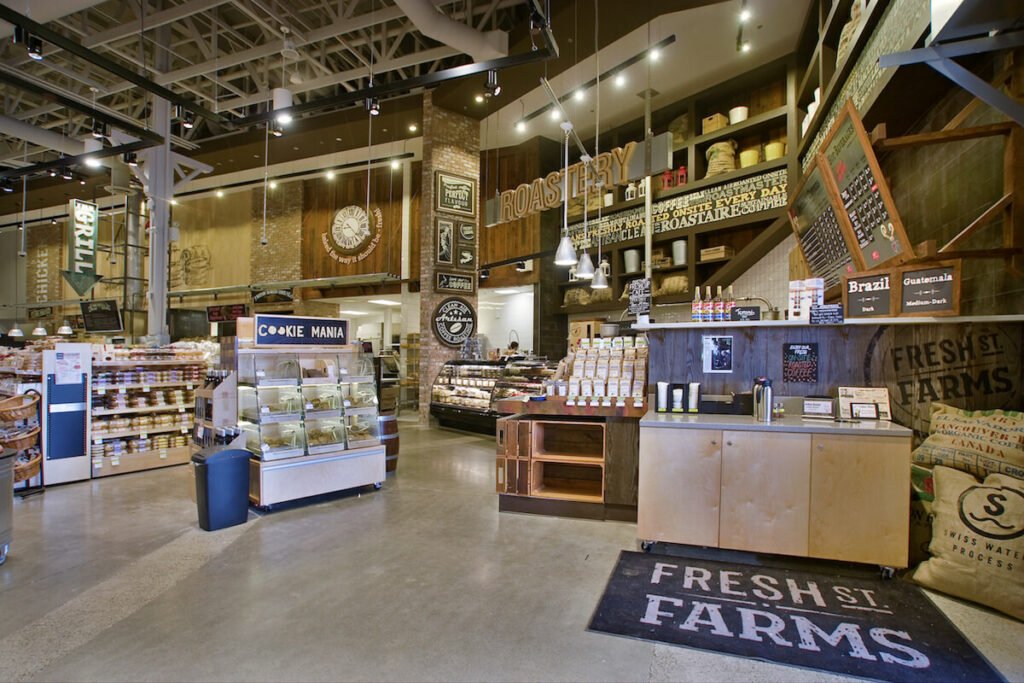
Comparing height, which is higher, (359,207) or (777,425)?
(359,207)

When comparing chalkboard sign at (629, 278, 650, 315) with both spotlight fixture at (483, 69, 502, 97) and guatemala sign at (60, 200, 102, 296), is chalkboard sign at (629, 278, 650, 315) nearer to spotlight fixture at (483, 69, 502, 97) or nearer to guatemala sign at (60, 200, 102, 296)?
spotlight fixture at (483, 69, 502, 97)

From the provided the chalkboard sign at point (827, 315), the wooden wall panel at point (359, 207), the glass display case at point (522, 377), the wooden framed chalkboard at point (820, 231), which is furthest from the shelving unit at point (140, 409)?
the wooden framed chalkboard at point (820, 231)

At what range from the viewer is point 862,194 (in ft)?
12.4

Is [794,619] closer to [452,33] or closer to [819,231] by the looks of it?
[819,231]

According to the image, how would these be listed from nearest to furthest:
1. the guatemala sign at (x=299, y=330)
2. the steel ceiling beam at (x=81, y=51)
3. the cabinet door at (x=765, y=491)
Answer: the cabinet door at (x=765, y=491) → the guatemala sign at (x=299, y=330) → the steel ceiling beam at (x=81, y=51)

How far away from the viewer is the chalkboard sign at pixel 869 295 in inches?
142

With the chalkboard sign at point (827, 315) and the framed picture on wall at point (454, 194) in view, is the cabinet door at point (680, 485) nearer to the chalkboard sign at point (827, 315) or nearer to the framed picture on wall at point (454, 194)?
the chalkboard sign at point (827, 315)

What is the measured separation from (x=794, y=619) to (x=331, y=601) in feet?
8.58

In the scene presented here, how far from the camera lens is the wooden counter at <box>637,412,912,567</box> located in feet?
10.4

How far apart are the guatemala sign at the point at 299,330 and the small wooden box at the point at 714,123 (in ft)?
21.5

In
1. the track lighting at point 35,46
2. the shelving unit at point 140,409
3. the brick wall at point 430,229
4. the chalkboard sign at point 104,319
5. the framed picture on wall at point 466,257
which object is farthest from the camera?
the chalkboard sign at point 104,319

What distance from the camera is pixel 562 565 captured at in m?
3.43

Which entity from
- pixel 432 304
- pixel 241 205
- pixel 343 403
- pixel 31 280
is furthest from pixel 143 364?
pixel 31 280

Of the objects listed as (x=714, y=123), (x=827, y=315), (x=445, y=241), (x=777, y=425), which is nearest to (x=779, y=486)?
(x=777, y=425)
